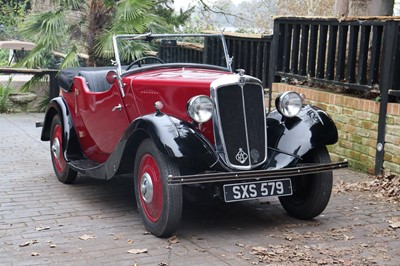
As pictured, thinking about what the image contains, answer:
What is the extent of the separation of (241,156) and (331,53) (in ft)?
12.1

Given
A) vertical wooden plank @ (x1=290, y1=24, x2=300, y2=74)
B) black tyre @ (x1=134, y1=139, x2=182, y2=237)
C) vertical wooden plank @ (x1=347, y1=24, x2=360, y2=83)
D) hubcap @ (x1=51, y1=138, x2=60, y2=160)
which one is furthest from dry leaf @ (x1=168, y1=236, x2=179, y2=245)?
vertical wooden plank @ (x1=290, y1=24, x2=300, y2=74)

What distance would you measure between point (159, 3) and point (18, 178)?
32.9 feet

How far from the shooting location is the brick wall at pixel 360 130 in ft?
24.8

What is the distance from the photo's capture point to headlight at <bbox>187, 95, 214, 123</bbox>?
537cm

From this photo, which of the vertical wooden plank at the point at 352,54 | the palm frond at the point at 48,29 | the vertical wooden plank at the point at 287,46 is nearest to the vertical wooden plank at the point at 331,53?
the vertical wooden plank at the point at 352,54

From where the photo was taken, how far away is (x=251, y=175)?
210 inches

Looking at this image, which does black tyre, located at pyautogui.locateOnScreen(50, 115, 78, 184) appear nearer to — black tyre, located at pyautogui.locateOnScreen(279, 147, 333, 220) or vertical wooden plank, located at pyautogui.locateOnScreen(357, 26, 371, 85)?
black tyre, located at pyautogui.locateOnScreen(279, 147, 333, 220)

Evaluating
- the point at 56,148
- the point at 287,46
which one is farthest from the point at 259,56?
the point at 56,148

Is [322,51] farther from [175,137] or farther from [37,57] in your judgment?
[37,57]

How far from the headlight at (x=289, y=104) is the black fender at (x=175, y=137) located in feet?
2.99

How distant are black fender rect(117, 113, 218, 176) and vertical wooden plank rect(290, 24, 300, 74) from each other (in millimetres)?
4453

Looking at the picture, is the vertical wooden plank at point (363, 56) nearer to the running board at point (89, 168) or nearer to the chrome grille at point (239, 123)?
the chrome grille at point (239, 123)

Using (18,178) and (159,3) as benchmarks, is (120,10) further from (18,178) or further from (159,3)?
(18,178)

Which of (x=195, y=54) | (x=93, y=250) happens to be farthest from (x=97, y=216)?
(x=195, y=54)
